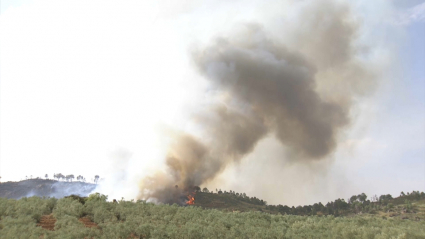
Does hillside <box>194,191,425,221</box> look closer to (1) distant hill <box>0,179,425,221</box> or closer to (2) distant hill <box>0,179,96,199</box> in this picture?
(1) distant hill <box>0,179,425,221</box>

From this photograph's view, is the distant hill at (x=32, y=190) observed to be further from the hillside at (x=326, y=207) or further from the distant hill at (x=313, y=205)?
the hillside at (x=326, y=207)

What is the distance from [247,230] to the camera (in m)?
20.1

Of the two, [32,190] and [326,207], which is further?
[32,190]

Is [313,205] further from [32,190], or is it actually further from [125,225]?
[32,190]

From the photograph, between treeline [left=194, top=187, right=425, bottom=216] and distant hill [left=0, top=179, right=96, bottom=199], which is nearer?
treeline [left=194, top=187, right=425, bottom=216]

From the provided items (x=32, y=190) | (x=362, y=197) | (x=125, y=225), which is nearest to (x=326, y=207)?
(x=362, y=197)

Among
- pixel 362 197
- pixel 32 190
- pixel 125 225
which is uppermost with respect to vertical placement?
pixel 32 190

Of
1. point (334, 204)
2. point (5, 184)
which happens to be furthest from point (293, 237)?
point (5, 184)

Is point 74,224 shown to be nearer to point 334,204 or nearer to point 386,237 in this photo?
point 386,237

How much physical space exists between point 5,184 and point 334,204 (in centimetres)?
15088

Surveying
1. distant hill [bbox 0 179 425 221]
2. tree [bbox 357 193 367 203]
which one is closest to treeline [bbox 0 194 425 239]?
distant hill [bbox 0 179 425 221]

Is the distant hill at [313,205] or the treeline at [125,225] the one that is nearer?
the treeline at [125,225]

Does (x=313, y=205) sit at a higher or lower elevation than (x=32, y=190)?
lower

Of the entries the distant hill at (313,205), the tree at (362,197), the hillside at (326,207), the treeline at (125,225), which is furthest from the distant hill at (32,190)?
the treeline at (125,225)
